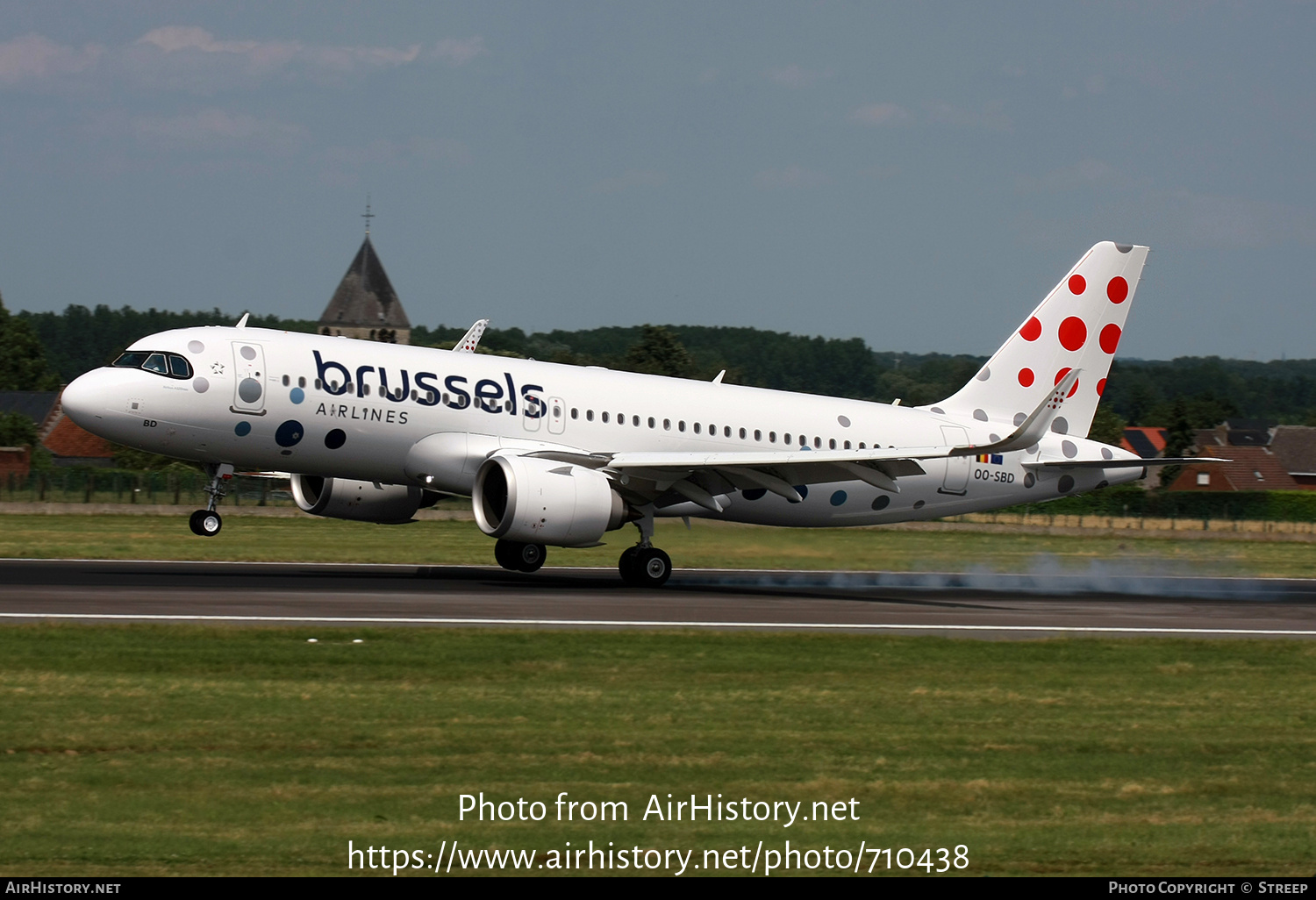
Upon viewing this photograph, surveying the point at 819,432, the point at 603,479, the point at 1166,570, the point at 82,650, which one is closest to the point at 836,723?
the point at 82,650

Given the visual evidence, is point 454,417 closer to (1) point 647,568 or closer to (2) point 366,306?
(1) point 647,568

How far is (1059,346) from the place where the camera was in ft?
120

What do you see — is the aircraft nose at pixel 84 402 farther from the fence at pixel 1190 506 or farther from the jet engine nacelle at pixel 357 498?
the fence at pixel 1190 506

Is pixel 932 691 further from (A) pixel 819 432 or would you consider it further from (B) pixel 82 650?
(A) pixel 819 432

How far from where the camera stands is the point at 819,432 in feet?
110

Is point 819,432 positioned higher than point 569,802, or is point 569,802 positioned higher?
point 819,432

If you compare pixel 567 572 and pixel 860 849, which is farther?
pixel 567 572

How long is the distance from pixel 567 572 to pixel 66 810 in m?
24.1

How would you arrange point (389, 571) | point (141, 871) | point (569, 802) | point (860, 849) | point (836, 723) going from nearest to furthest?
point (141, 871), point (860, 849), point (569, 802), point (836, 723), point (389, 571)

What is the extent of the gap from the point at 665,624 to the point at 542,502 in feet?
16.4

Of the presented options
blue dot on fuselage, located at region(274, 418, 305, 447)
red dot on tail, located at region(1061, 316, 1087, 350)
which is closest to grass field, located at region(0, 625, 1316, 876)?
blue dot on fuselage, located at region(274, 418, 305, 447)

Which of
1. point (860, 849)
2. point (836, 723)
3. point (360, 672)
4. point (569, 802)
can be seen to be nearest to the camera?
point (860, 849)

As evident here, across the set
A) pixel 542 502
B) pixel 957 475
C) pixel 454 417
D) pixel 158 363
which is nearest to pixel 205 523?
pixel 158 363

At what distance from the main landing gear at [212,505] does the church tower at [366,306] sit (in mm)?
147630
